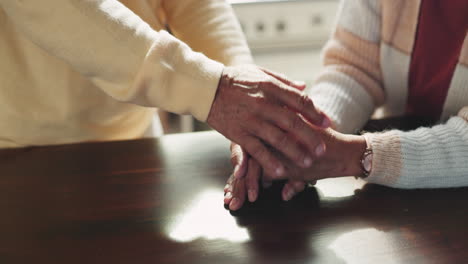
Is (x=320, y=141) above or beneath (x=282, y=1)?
above

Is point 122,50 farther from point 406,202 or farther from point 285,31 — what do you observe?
point 285,31

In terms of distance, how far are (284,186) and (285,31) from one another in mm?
1291

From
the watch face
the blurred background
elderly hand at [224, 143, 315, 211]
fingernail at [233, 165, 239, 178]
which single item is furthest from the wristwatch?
the blurred background

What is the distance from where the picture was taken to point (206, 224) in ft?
2.19

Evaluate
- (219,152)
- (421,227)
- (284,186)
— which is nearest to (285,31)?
(219,152)

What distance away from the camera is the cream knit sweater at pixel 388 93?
741mm

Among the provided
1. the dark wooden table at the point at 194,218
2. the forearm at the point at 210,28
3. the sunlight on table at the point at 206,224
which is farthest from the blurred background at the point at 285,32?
the sunlight on table at the point at 206,224

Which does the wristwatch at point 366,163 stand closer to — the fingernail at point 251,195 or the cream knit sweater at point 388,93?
the cream knit sweater at point 388,93

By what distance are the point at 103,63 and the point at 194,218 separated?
0.29 m

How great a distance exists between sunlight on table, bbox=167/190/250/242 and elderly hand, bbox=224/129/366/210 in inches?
1.2

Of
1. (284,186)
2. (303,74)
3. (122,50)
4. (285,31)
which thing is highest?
(122,50)

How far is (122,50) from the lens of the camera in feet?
2.33

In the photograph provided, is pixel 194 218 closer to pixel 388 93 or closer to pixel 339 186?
pixel 339 186

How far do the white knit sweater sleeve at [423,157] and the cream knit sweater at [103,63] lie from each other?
12.2 inches
